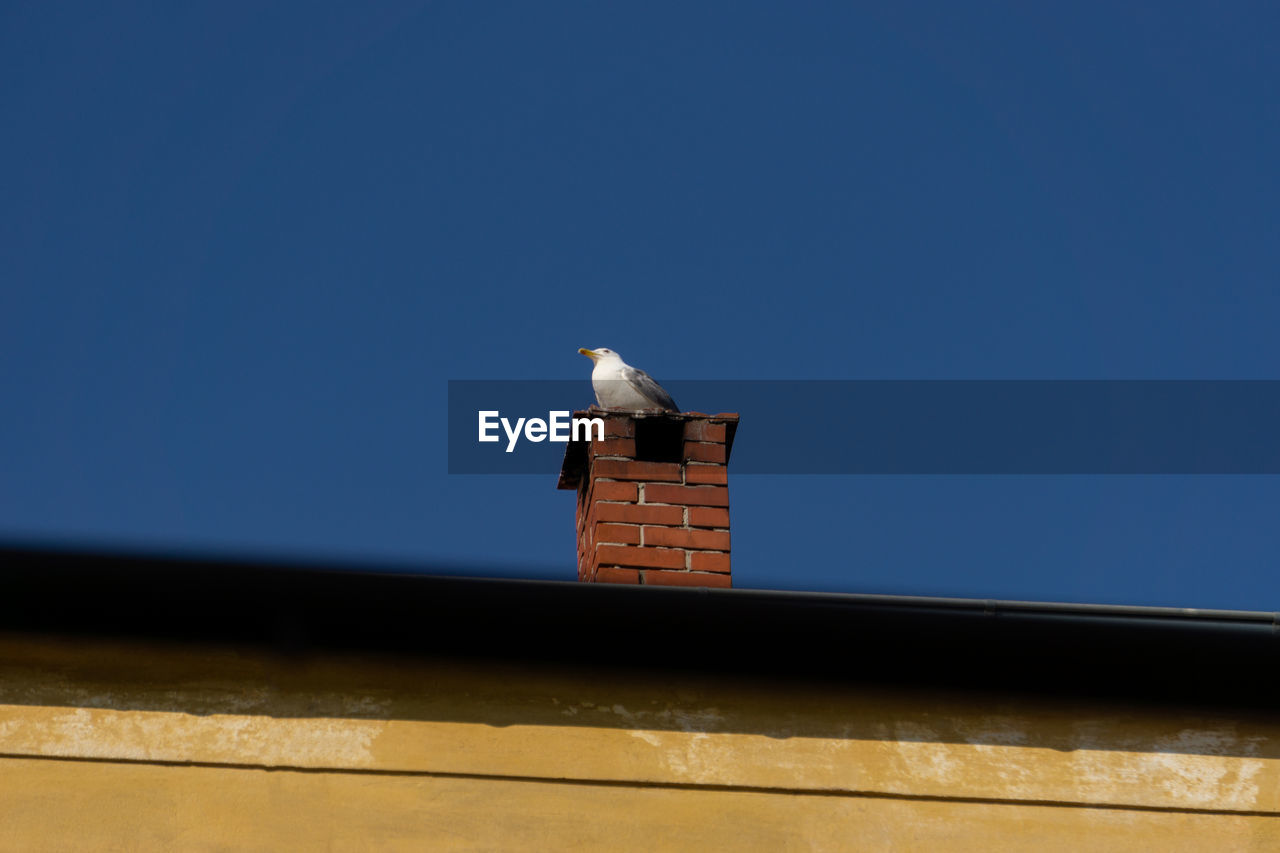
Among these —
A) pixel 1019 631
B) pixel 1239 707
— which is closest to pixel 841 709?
pixel 1019 631

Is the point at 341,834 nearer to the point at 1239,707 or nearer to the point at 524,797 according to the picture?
the point at 524,797

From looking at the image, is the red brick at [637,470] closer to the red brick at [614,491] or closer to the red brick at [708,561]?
the red brick at [614,491]

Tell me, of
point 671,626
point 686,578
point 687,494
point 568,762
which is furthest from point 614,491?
point 568,762

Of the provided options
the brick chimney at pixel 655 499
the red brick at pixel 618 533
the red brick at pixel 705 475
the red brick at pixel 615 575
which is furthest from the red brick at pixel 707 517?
the red brick at pixel 615 575

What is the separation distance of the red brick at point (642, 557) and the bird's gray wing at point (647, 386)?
189 centimetres

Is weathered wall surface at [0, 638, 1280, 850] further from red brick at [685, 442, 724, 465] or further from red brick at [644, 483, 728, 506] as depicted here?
red brick at [685, 442, 724, 465]

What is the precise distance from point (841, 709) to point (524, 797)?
1053 mm

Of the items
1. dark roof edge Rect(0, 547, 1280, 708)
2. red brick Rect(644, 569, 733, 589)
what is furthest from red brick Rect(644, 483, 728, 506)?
dark roof edge Rect(0, 547, 1280, 708)

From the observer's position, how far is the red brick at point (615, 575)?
199 inches

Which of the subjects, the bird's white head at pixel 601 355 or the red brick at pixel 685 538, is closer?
the red brick at pixel 685 538

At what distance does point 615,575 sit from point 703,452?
0.78m

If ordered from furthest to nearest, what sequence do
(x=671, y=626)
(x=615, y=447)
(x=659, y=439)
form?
(x=659, y=439)
(x=615, y=447)
(x=671, y=626)

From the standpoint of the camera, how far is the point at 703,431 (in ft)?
18.7

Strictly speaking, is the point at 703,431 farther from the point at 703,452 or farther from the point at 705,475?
the point at 705,475
